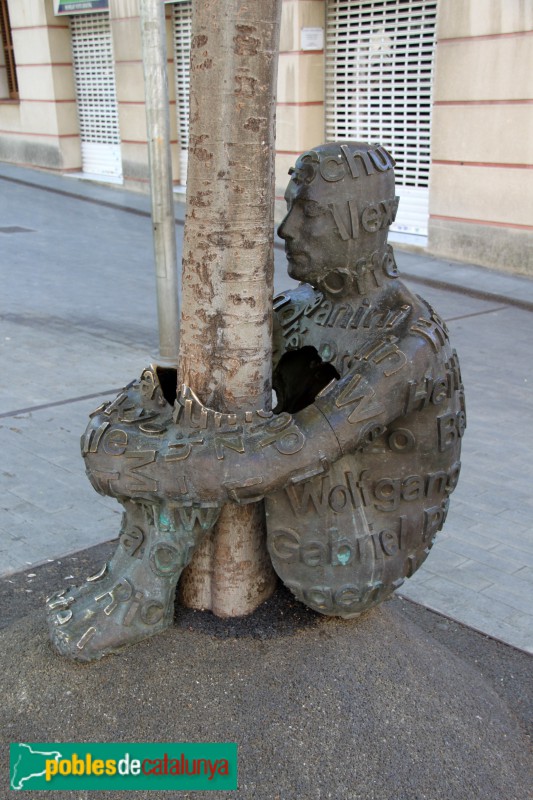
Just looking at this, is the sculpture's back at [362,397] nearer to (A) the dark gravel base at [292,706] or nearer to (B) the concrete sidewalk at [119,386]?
(A) the dark gravel base at [292,706]

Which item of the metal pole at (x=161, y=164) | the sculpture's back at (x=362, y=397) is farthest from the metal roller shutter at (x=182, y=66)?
the sculpture's back at (x=362, y=397)

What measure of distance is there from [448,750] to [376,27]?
10.5 meters

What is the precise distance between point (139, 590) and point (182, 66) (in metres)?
13.2

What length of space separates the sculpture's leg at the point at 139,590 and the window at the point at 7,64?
17.6 meters

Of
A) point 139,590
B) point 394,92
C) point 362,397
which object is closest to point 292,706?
point 139,590

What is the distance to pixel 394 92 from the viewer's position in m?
11.3

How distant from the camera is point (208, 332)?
2619 millimetres

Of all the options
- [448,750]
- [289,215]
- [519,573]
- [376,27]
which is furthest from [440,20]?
[448,750]

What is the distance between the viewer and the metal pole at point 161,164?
6.33 meters

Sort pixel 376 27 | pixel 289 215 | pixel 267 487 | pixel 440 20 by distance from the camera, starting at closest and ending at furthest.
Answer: pixel 267 487
pixel 289 215
pixel 440 20
pixel 376 27

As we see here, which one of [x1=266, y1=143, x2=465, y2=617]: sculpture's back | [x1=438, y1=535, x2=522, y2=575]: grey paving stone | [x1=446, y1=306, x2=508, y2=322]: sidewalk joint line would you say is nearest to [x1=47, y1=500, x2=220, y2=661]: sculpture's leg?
[x1=266, y1=143, x2=465, y2=617]: sculpture's back

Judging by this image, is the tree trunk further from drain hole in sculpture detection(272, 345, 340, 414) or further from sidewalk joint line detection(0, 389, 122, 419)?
sidewalk joint line detection(0, 389, 122, 419)

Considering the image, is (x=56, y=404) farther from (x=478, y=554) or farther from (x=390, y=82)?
(x=390, y=82)

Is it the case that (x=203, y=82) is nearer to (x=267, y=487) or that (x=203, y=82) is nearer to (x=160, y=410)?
(x=160, y=410)
